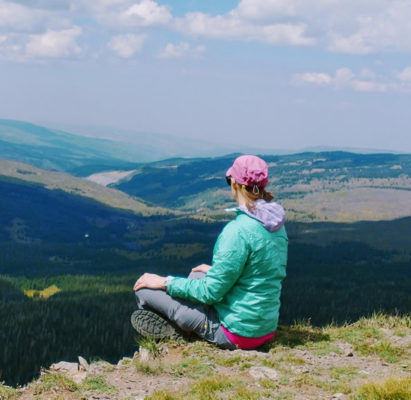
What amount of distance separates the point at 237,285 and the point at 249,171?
4203 millimetres

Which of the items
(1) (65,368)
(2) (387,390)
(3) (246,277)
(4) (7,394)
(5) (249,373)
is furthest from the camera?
(1) (65,368)

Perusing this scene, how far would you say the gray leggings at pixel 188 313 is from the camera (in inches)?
818

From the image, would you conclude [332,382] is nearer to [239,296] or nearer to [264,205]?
[239,296]

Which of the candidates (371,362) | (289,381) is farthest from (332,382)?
(371,362)

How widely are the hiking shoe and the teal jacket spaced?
1.68m

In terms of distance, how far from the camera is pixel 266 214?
18.9m

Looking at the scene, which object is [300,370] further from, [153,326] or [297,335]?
[153,326]

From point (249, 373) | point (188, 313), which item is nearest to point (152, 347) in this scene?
point (188, 313)

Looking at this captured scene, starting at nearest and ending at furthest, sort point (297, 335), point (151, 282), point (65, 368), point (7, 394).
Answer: point (7, 394) → point (65, 368) → point (151, 282) → point (297, 335)

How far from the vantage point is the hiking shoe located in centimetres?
2136

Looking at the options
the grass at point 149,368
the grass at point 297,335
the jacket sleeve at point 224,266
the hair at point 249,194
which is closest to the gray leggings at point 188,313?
the jacket sleeve at point 224,266

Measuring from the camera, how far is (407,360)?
68.6ft

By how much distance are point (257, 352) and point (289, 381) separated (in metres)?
3.04

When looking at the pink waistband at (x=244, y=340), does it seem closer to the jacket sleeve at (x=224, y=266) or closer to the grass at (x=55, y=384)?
the jacket sleeve at (x=224, y=266)
